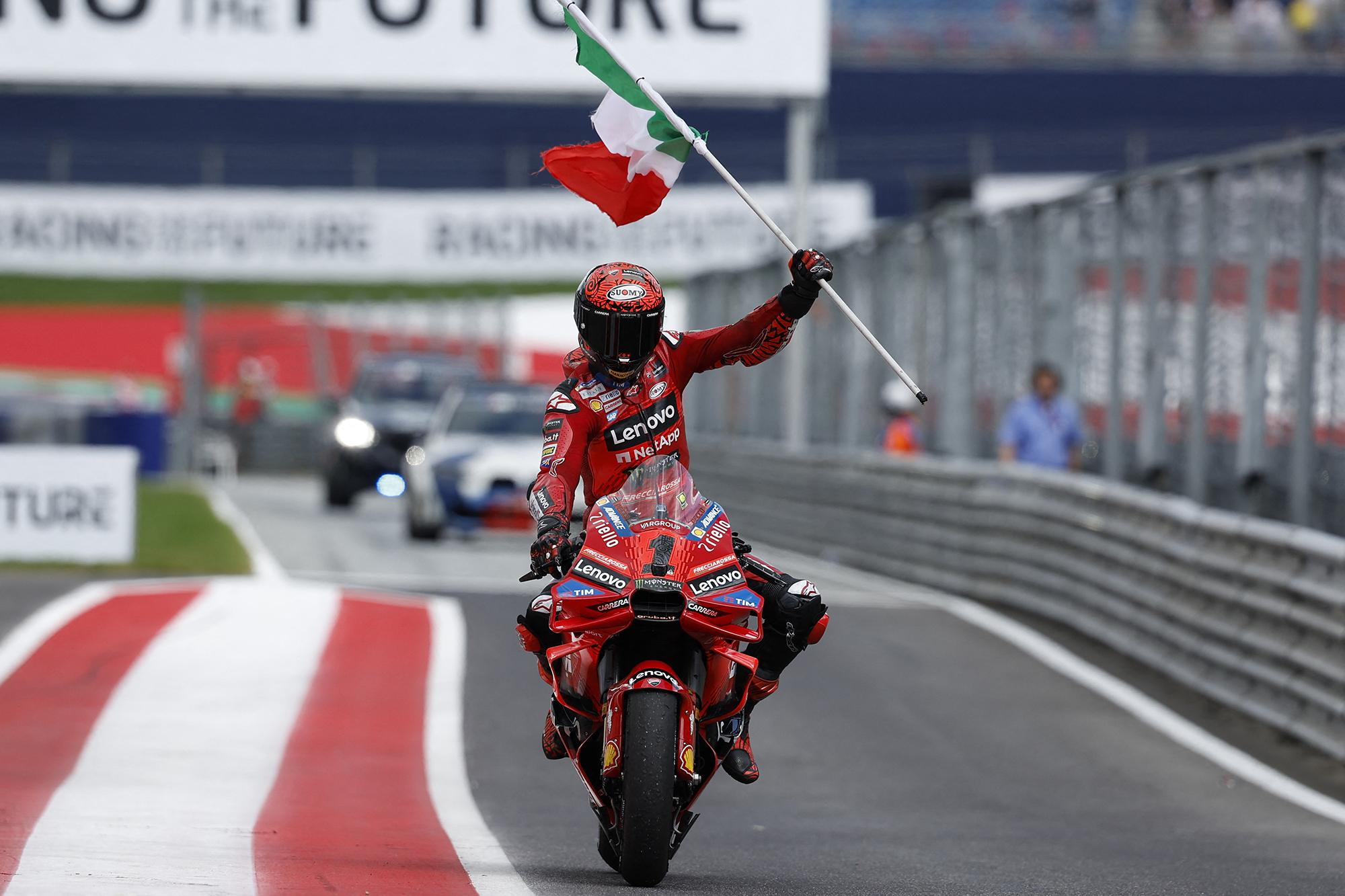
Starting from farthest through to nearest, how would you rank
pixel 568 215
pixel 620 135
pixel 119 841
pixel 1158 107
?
pixel 1158 107 < pixel 568 215 < pixel 620 135 < pixel 119 841

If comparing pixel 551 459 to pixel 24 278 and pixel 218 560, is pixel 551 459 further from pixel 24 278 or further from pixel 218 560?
pixel 24 278

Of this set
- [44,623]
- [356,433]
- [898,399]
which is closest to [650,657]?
[44,623]

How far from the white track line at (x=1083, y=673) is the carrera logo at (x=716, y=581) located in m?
2.87

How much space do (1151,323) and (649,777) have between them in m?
8.18

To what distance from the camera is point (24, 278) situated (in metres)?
28.4

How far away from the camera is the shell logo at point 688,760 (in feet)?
19.1

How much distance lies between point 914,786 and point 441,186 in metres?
33.5

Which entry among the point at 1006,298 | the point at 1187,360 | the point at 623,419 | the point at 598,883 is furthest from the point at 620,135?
the point at 1006,298

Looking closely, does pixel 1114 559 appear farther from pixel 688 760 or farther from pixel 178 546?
pixel 178 546

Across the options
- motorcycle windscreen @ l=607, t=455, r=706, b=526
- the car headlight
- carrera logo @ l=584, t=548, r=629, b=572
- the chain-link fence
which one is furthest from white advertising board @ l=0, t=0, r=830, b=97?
carrera logo @ l=584, t=548, r=629, b=572

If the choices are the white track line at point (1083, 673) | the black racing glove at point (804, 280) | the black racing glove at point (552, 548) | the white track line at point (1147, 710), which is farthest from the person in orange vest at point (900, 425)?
the black racing glove at point (552, 548)

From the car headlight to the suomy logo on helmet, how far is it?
17.2m

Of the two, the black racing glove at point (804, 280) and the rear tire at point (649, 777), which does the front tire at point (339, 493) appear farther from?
the rear tire at point (649, 777)

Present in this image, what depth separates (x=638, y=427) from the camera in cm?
631
